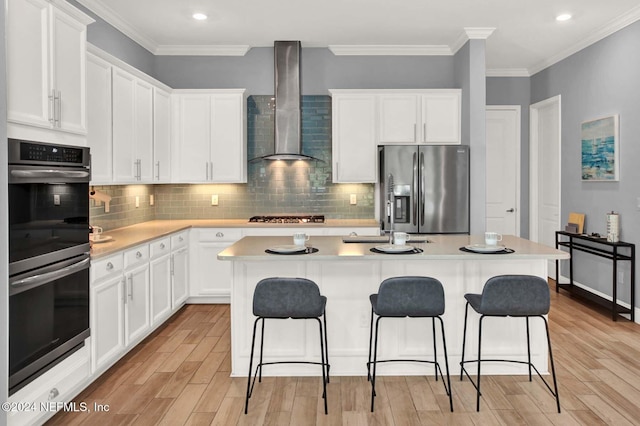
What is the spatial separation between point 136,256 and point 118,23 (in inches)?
96.1

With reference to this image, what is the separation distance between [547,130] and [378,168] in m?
2.61

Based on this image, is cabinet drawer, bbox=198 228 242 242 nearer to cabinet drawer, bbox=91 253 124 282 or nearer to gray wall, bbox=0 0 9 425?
cabinet drawer, bbox=91 253 124 282

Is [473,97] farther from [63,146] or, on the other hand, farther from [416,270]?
[63,146]

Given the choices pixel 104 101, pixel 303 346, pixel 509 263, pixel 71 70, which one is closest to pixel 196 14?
pixel 104 101

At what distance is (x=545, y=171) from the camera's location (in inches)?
260

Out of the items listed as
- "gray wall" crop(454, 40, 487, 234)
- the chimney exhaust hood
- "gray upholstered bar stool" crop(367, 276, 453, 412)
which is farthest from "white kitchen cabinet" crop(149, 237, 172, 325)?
"gray wall" crop(454, 40, 487, 234)

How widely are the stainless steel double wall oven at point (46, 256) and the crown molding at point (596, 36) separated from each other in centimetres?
491

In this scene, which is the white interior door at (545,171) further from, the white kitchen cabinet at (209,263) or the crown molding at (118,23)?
the crown molding at (118,23)

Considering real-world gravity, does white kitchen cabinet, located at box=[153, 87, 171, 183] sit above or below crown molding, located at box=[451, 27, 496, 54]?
below

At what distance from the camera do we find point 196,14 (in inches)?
186

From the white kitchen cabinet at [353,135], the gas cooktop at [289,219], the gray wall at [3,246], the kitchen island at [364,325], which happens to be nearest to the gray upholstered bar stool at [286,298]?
the kitchen island at [364,325]

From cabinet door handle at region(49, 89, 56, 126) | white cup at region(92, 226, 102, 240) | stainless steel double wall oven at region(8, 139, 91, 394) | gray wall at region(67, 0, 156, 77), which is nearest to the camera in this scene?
stainless steel double wall oven at region(8, 139, 91, 394)

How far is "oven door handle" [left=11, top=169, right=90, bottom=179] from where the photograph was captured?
7.88 ft

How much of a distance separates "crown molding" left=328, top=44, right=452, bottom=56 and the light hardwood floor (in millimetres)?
3567
